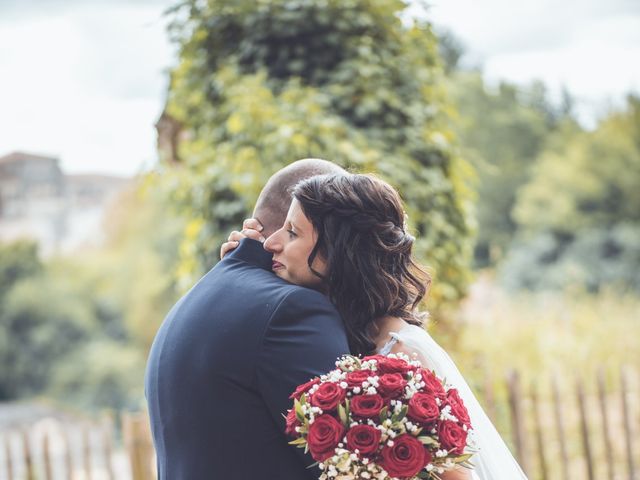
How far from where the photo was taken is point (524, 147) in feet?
74.7

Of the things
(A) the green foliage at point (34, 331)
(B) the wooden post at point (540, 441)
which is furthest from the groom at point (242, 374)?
(A) the green foliage at point (34, 331)

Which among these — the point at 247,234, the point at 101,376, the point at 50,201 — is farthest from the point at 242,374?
the point at 50,201

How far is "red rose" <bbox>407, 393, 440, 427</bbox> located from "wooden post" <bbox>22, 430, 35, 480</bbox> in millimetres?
4623

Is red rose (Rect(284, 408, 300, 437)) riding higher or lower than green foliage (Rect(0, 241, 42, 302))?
higher

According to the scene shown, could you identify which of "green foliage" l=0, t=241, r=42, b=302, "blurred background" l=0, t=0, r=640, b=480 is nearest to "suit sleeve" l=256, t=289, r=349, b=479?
"blurred background" l=0, t=0, r=640, b=480

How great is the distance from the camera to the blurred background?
5.16 m

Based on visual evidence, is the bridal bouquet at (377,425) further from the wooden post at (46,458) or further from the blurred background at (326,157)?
the wooden post at (46,458)

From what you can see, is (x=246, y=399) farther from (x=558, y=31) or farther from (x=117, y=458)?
(x=558, y=31)

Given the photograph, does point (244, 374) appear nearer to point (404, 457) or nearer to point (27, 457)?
point (404, 457)

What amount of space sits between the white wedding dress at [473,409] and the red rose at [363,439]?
465 mm

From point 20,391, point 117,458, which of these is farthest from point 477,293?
point 20,391

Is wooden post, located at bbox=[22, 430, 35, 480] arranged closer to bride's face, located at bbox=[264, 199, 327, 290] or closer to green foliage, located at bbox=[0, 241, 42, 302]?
bride's face, located at bbox=[264, 199, 327, 290]

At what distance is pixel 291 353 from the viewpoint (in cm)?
212

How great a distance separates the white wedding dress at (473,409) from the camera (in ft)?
7.80
